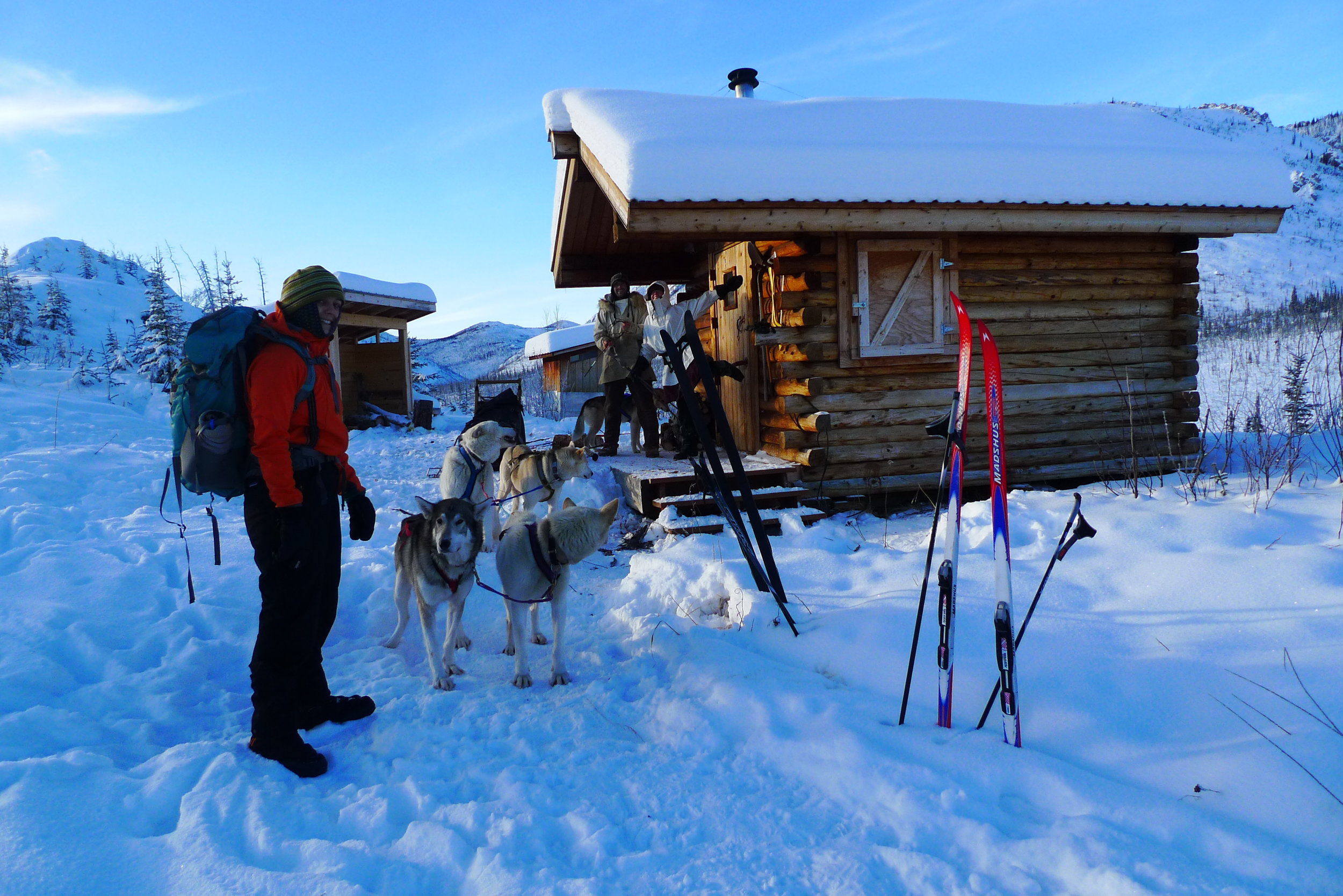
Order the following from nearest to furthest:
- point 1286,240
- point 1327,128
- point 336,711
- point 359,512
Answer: point 336,711 → point 359,512 → point 1286,240 → point 1327,128

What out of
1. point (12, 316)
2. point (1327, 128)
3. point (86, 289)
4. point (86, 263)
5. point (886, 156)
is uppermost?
point (1327, 128)

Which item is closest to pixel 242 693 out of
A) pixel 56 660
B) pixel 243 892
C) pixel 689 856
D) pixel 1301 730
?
pixel 56 660

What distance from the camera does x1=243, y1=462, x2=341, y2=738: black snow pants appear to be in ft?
10.0

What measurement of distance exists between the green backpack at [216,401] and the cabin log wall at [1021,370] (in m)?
5.58

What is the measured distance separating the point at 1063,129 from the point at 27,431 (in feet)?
48.2

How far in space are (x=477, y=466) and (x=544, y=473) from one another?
645mm

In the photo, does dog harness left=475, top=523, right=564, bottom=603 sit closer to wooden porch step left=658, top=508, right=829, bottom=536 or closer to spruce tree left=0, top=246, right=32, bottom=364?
wooden porch step left=658, top=508, right=829, bottom=536

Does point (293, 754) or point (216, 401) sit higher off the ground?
point (216, 401)

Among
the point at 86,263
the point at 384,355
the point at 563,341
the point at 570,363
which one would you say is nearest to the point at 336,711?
the point at 384,355

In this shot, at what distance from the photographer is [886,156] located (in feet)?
23.7

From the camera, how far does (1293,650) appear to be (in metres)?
3.11

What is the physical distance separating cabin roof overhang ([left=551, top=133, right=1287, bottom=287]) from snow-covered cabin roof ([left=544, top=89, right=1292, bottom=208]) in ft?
0.26

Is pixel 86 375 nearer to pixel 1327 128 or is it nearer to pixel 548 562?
pixel 548 562

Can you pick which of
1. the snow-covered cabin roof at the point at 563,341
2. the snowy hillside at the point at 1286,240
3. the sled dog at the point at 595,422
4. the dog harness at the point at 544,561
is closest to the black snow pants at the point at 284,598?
the dog harness at the point at 544,561
